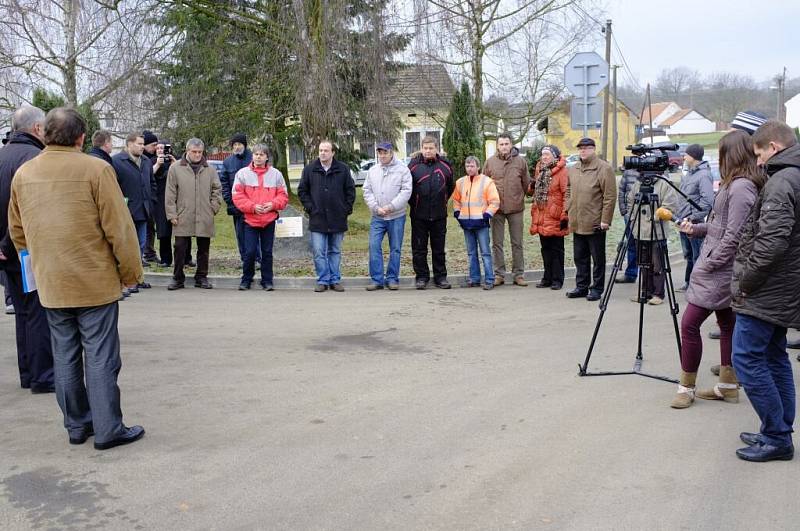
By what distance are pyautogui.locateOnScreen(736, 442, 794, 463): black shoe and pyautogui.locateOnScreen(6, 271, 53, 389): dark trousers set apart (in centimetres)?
500

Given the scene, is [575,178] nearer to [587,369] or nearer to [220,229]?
[587,369]

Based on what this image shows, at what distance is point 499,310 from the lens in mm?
10141

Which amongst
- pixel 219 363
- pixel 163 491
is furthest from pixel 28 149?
pixel 163 491

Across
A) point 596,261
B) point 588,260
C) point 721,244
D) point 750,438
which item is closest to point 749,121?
point 721,244

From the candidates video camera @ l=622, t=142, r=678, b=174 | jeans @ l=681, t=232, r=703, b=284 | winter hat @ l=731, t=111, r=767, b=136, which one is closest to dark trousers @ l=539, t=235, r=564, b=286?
jeans @ l=681, t=232, r=703, b=284

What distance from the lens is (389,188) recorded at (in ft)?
38.6

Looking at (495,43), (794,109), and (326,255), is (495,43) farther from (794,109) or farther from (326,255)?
(794,109)

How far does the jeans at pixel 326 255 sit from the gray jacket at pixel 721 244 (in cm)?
640

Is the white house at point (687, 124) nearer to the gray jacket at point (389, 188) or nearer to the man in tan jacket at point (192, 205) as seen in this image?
the gray jacket at point (389, 188)

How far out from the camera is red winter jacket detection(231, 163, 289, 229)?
11625 millimetres

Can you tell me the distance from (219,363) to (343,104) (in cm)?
820

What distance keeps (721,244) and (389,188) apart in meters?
6.53

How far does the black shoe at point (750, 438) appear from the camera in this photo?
514 centimetres

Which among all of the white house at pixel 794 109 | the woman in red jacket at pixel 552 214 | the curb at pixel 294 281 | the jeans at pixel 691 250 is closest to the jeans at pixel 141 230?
the curb at pixel 294 281
